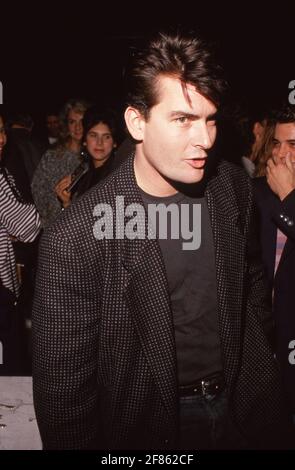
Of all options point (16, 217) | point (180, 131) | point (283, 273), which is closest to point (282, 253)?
point (283, 273)

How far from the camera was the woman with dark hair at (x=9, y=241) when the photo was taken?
10.0 feet

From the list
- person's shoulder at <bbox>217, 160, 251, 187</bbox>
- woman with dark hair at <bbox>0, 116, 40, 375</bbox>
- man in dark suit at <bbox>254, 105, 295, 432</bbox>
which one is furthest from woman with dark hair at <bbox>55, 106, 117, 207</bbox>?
person's shoulder at <bbox>217, 160, 251, 187</bbox>

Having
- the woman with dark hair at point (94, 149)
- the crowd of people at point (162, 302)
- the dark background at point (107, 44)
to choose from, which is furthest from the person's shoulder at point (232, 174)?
the woman with dark hair at point (94, 149)

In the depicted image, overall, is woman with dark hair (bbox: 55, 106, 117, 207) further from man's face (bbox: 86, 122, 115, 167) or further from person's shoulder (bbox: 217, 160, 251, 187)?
person's shoulder (bbox: 217, 160, 251, 187)

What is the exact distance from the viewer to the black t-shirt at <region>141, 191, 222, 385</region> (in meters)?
1.76

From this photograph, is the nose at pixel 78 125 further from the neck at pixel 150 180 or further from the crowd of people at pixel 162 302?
the neck at pixel 150 180

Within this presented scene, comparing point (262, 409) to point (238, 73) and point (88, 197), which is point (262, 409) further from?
point (238, 73)

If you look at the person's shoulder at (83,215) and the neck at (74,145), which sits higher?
the neck at (74,145)

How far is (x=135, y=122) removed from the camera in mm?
1698

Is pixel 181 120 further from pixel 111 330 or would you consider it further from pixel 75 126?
pixel 75 126

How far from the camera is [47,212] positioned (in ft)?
14.4

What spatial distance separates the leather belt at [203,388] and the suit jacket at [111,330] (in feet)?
0.15
